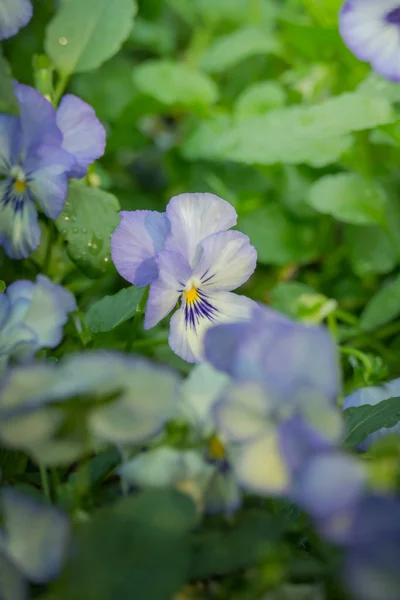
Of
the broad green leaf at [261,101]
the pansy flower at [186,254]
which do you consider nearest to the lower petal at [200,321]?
the pansy flower at [186,254]

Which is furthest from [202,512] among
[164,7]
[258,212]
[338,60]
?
[164,7]

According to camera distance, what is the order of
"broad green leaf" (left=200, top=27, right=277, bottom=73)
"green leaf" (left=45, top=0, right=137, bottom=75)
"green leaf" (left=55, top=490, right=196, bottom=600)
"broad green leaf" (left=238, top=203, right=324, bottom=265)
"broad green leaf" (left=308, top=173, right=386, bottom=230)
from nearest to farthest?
"green leaf" (left=55, top=490, right=196, bottom=600) < "green leaf" (left=45, top=0, right=137, bottom=75) < "broad green leaf" (left=308, top=173, right=386, bottom=230) < "broad green leaf" (left=238, top=203, right=324, bottom=265) < "broad green leaf" (left=200, top=27, right=277, bottom=73)

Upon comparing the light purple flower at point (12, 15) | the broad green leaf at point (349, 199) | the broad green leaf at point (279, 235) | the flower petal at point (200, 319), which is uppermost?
the light purple flower at point (12, 15)

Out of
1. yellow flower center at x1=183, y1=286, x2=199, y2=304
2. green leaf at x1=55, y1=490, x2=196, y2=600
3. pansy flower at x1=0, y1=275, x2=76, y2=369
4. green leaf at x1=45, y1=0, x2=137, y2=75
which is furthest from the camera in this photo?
green leaf at x1=45, y1=0, x2=137, y2=75

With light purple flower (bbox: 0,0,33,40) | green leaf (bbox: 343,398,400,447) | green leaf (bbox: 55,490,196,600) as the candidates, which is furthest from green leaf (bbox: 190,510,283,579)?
light purple flower (bbox: 0,0,33,40)

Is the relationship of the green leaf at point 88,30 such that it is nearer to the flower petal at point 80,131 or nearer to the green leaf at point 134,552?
the flower petal at point 80,131

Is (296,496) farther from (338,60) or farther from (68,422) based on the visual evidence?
(338,60)

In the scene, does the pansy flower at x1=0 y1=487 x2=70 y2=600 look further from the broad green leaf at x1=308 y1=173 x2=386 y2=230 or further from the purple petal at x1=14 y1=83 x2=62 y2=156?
the broad green leaf at x1=308 y1=173 x2=386 y2=230
